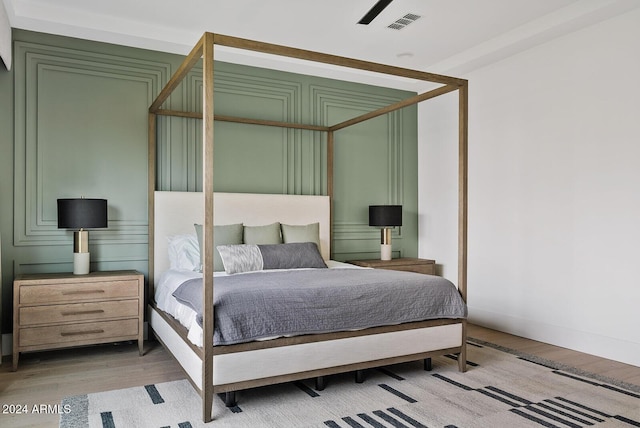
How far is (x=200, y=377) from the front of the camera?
276cm

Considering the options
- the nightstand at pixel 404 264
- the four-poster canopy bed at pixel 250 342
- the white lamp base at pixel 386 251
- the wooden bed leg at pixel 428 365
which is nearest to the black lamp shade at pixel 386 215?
the white lamp base at pixel 386 251

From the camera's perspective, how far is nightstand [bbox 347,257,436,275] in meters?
5.29

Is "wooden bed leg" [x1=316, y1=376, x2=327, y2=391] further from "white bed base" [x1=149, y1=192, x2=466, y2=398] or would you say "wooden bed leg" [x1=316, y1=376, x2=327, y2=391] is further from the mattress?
the mattress

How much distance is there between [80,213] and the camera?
3.94m

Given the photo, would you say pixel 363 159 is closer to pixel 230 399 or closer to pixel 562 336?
pixel 562 336

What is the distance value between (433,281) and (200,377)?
177 centimetres

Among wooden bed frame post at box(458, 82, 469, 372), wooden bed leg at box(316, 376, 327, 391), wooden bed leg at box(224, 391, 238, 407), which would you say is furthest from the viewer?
wooden bed frame post at box(458, 82, 469, 372)

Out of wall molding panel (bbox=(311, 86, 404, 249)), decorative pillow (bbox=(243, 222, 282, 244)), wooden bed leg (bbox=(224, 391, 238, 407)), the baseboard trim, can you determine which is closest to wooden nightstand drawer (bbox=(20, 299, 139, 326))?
decorative pillow (bbox=(243, 222, 282, 244))

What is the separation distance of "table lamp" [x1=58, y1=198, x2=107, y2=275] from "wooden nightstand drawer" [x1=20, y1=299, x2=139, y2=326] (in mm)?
343

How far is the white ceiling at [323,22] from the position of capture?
3.96 m

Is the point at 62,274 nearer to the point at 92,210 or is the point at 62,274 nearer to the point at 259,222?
the point at 92,210

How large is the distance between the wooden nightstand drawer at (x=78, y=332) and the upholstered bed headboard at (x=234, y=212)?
0.60 metres

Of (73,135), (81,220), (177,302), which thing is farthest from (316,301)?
(73,135)

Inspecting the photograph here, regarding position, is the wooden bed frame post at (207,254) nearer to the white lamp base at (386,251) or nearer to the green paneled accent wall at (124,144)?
the green paneled accent wall at (124,144)
